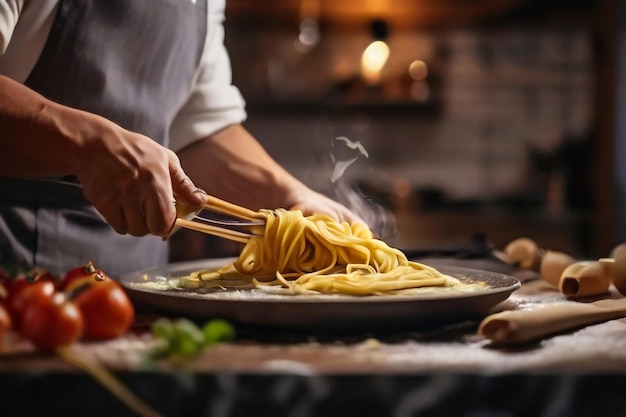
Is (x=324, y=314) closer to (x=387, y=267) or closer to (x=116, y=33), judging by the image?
(x=387, y=267)

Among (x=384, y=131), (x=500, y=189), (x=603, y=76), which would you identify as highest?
(x=603, y=76)

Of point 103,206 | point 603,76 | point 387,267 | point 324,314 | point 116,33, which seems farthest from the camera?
point 603,76

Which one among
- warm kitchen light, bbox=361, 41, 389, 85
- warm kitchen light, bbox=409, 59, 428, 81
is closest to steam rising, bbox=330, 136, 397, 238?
warm kitchen light, bbox=361, 41, 389, 85

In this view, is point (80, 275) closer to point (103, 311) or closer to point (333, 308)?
point (103, 311)

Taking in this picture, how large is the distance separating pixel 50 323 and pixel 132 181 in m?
0.36

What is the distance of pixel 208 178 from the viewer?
1.74 metres

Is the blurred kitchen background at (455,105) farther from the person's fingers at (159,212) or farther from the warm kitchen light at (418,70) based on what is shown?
the person's fingers at (159,212)

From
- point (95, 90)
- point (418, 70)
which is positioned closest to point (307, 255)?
point (95, 90)

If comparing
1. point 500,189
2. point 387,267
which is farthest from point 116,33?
point 500,189

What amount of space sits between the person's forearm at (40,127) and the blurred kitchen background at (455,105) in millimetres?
3012

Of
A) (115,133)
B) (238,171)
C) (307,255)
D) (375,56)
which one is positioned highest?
(375,56)

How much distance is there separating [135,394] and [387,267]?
0.61 metres

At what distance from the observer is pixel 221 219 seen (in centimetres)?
140

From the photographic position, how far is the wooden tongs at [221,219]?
1184mm
